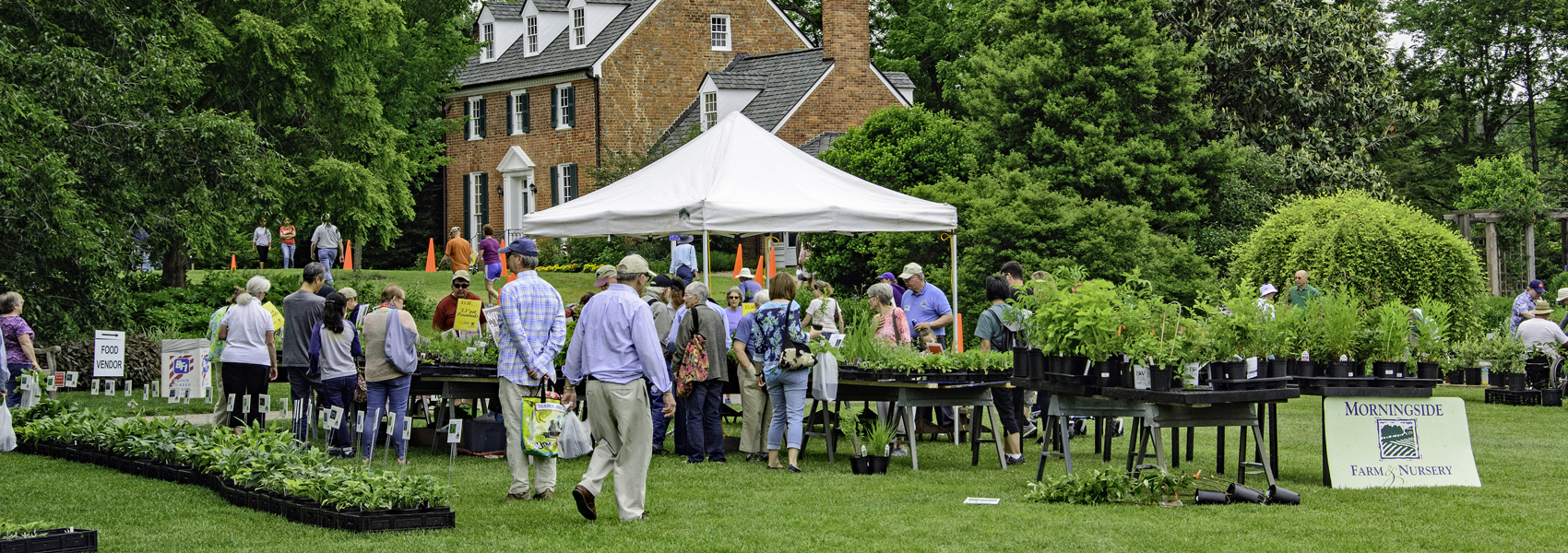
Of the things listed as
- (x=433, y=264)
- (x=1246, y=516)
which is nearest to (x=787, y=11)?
(x=433, y=264)

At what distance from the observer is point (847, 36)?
125 ft

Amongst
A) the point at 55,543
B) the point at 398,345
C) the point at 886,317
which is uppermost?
the point at 886,317

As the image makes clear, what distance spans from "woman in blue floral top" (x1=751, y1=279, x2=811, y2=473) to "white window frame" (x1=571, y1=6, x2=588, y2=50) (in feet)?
108

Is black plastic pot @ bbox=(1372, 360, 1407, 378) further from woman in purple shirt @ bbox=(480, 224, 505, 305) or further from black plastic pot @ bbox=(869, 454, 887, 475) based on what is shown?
woman in purple shirt @ bbox=(480, 224, 505, 305)

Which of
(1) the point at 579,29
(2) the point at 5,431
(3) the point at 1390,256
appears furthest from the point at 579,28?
(2) the point at 5,431

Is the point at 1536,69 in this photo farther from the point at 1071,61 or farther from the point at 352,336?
the point at 352,336

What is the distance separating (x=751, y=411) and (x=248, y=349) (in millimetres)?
4182

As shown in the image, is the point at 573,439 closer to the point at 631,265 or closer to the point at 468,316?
the point at 631,265

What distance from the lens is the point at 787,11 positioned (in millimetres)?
50219

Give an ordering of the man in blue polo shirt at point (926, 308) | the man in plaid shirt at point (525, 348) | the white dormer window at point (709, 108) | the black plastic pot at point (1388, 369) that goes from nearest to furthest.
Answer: the man in plaid shirt at point (525, 348) < the black plastic pot at point (1388, 369) < the man in blue polo shirt at point (926, 308) < the white dormer window at point (709, 108)

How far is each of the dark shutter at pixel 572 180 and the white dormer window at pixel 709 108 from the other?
4.56 m

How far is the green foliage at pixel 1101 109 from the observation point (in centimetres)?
2859

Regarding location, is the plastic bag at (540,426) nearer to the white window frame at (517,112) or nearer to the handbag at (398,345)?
the handbag at (398,345)

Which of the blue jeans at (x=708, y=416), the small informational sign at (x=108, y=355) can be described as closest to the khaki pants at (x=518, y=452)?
the blue jeans at (x=708, y=416)
